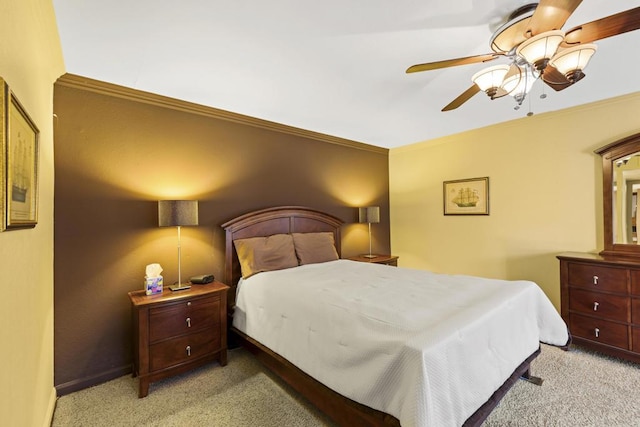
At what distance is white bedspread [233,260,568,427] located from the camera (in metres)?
1.33

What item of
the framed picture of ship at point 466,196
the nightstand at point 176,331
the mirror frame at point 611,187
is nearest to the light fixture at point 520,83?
the mirror frame at point 611,187

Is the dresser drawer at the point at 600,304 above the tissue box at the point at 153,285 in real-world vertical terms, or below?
below

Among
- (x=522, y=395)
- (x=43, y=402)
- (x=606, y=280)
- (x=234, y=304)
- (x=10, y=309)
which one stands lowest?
(x=522, y=395)

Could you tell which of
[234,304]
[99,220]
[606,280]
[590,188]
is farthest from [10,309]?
[590,188]

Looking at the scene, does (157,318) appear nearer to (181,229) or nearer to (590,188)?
(181,229)

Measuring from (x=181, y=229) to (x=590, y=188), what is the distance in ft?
14.5

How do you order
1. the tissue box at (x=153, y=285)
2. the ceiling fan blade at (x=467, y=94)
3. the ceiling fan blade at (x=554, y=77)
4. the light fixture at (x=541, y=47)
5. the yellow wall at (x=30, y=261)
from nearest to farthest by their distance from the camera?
the yellow wall at (x=30, y=261), the light fixture at (x=541, y=47), the ceiling fan blade at (x=554, y=77), the ceiling fan blade at (x=467, y=94), the tissue box at (x=153, y=285)

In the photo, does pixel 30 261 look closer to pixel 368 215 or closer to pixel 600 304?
pixel 368 215

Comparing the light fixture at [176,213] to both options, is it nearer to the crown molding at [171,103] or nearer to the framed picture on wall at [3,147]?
the crown molding at [171,103]

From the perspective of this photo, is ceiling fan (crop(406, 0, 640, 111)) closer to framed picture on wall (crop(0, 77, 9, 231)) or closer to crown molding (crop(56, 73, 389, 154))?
framed picture on wall (crop(0, 77, 9, 231))

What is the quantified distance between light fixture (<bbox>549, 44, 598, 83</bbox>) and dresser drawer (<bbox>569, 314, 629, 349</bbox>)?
2.38 metres

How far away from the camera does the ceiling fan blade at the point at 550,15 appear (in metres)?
1.28

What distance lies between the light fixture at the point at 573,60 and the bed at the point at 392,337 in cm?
146

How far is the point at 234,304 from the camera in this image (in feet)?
9.83
